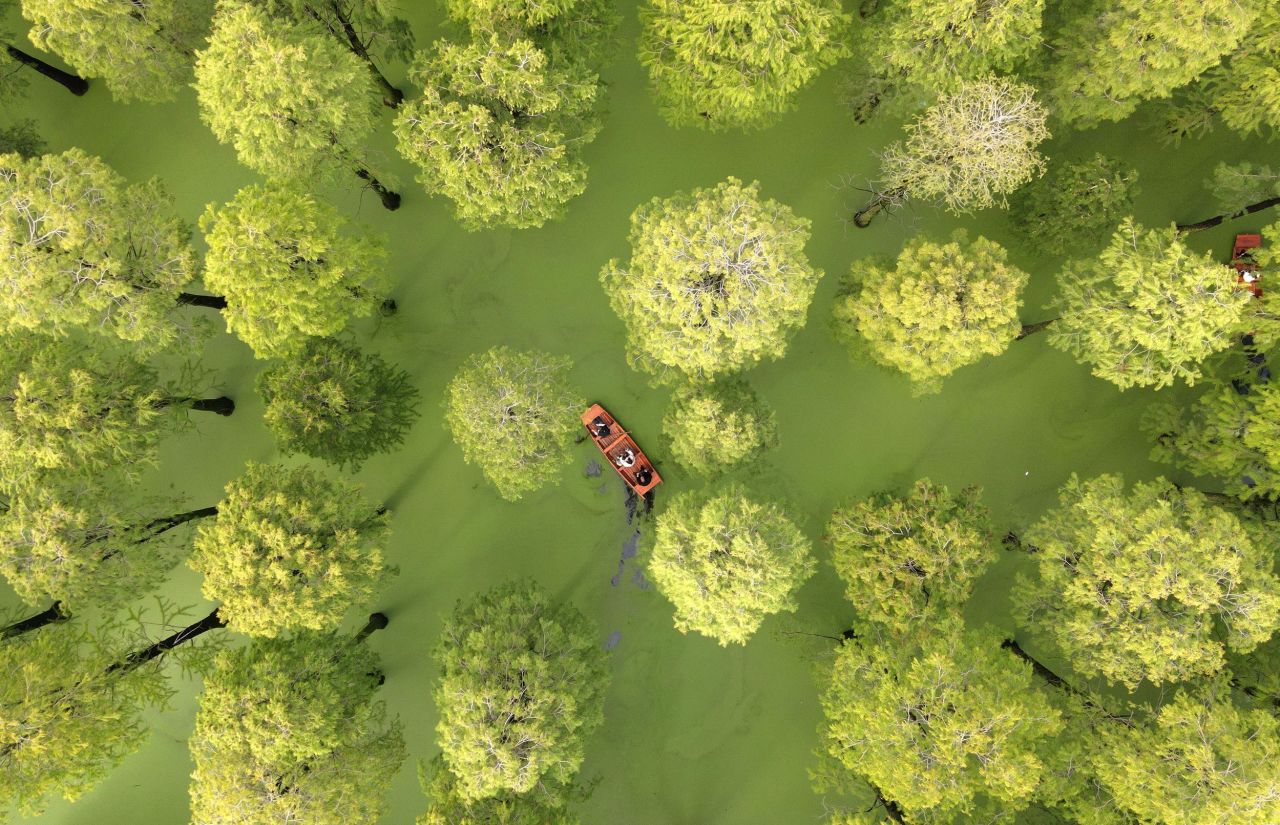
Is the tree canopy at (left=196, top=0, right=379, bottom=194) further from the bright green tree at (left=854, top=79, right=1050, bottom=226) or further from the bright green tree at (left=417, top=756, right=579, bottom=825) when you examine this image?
the bright green tree at (left=417, top=756, right=579, bottom=825)

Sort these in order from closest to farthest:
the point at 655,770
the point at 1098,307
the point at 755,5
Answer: the point at 755,5 < the point at 1098,307 < the point at 655,770

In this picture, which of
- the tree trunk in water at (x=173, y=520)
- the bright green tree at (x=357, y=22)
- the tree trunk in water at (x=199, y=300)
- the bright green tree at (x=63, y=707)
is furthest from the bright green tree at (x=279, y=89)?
→ the bright green tree at (x=63, y=707)

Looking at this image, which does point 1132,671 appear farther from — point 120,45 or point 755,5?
point 120,45

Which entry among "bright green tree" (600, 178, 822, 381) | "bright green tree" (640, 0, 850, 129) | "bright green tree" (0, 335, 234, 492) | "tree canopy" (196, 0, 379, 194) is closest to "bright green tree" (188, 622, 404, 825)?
"bright green tree" (0, 335, 234, 492)

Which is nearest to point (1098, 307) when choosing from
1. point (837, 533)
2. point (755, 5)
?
point (837, 533)

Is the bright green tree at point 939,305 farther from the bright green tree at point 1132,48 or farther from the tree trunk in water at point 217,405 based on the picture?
the tree trunk in water at point 217,405

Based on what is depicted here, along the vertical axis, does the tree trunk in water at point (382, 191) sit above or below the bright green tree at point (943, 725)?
below

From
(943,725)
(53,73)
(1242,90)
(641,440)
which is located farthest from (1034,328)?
(53,73)
